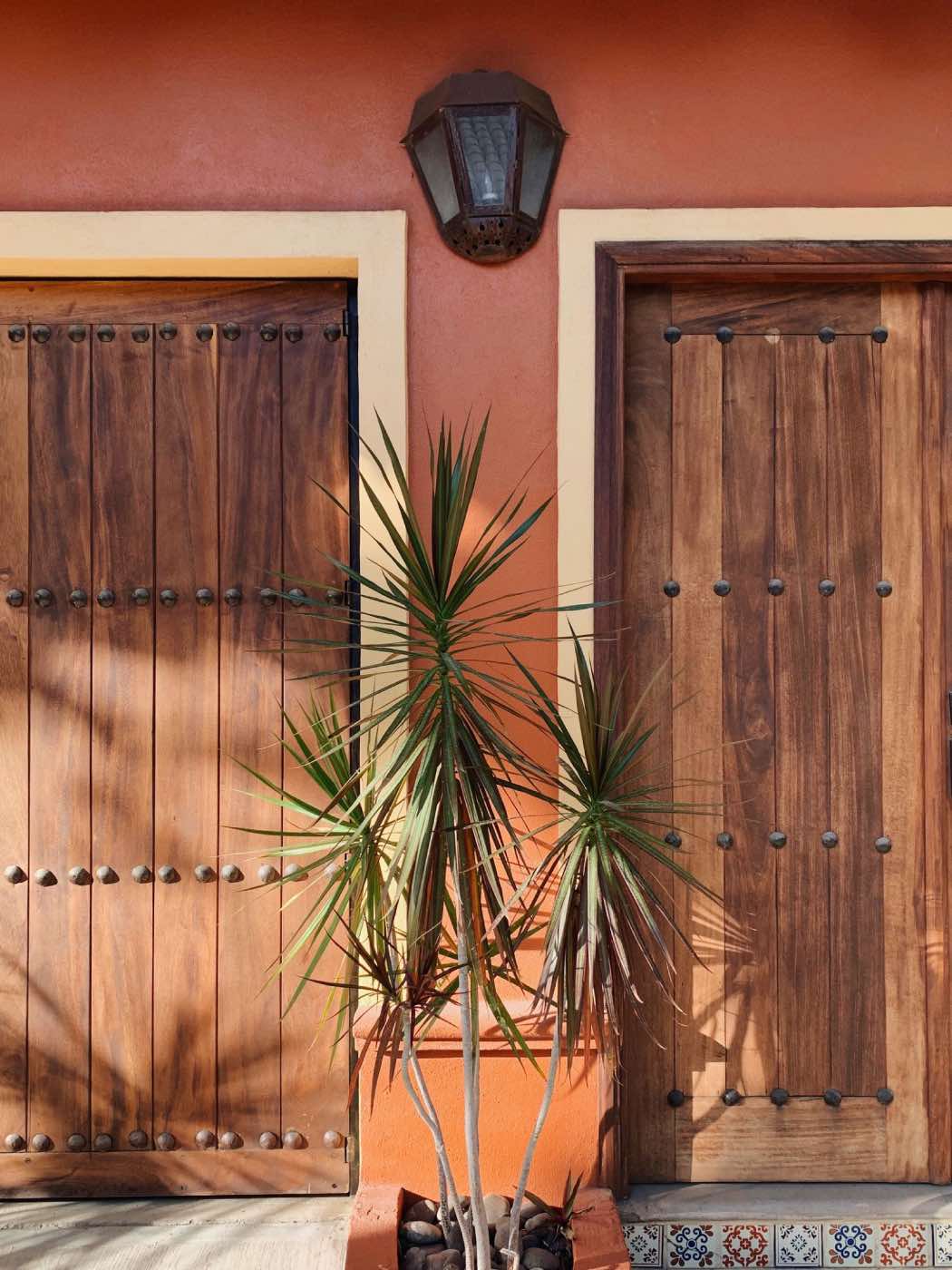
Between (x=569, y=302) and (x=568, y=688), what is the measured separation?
0.81 meters

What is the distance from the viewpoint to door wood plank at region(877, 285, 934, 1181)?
246 centimetres

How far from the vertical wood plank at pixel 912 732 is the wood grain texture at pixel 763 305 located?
0.05 m

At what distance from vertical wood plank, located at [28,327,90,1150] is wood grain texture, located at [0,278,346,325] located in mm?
202

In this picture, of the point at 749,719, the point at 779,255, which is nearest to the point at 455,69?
the point at 779,255

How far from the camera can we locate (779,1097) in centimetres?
244

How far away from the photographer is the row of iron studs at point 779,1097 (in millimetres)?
2445

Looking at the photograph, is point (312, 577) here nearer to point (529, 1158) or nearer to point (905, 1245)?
point (529, 1158)

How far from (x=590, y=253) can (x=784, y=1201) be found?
2.04 meters

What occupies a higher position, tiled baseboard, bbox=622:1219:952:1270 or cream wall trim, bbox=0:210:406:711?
cream wall trim, bbox=0:210:406:711

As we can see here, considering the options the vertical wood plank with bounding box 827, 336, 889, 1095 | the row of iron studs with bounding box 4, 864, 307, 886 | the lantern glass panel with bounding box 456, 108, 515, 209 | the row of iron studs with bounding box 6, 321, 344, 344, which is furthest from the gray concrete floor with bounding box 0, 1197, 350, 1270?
the lantern glass panel with bounding box 456, 108, 515, 209

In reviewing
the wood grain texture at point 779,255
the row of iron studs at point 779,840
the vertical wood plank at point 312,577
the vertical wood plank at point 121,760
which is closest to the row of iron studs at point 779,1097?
the row of iron studs at point 779,840

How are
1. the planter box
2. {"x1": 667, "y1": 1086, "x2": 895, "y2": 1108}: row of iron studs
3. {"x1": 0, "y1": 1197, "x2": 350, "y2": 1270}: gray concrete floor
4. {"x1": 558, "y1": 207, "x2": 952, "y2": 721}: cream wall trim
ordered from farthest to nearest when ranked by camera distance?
{"x1": 667, "y1": 1086, "x2": 895, "y2": 1108}: row of iron studs < {"x1": 558, "y1": 207, "x2": 952, "y2": 721}: cream wall trim < {"x1": 0, "y1": 1197, "x2": 350, "y2": 1270}: gray concrete floor < the planter box

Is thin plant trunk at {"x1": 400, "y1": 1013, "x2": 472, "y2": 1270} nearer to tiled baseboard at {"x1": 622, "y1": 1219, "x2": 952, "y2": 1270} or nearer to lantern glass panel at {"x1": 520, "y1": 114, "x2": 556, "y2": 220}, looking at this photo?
tiled baseboard at {"x1": 622, "y1": 1219, "x2": 952, "y2": 1270}

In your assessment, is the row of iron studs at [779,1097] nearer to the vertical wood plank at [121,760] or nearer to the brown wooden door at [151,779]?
the brown wooden door at [151,779]
